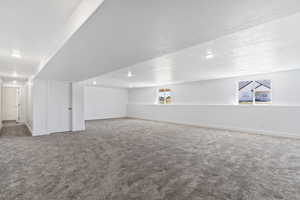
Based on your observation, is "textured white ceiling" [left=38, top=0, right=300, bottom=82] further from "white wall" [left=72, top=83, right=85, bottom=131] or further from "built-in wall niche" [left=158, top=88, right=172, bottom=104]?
"built-in wall niche" [left=158, top=88, right=172, bottom=104]

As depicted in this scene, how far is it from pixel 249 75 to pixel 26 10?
7.18 m

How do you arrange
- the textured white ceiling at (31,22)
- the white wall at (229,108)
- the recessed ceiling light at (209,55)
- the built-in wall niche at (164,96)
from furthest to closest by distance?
the built-in wall niche at (164,96)
the white wall at (229,108)
the recessed ceiling light at (209,55)
the textured white ceiling at (31,22)

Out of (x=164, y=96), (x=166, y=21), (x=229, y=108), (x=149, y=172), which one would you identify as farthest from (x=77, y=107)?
(x=229, y=108)

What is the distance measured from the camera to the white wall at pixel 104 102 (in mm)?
9930

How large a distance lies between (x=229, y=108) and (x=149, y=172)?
5.49 meters

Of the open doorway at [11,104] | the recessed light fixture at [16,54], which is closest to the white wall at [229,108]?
the recessed light fixture at [16,54]

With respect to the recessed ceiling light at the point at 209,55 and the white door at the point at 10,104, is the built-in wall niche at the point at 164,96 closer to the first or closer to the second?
the recessed ceiling light at the point at 209,55

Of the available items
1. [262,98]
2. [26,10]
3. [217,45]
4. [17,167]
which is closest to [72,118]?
[17,167]

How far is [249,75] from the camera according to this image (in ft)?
19.8

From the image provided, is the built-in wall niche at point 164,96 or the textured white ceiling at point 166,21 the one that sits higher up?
the textured white ceiling at point 166,21

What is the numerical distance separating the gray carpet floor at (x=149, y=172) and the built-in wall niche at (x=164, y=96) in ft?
19.2

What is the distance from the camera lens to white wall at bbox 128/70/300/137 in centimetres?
512

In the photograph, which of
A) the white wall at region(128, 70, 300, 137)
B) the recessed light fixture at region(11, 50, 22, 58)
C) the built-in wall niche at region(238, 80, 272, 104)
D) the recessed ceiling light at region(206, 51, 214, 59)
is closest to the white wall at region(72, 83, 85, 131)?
the recessed light fixture at region(11, 50, 22, 58)

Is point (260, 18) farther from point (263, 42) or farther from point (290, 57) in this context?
point (290, 57)
